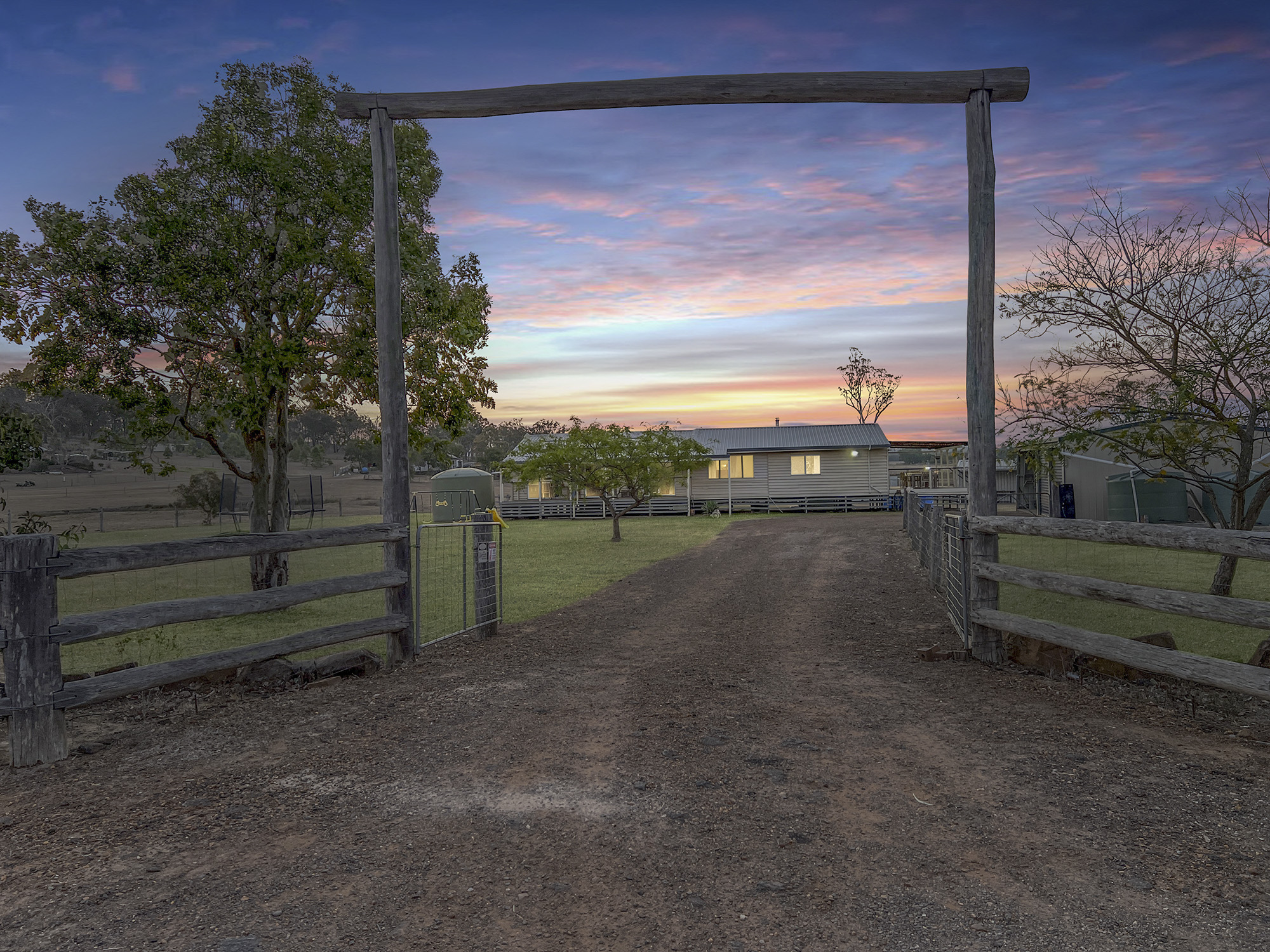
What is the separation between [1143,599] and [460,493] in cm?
3232

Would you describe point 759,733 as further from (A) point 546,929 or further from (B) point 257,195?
(B) point 257,195

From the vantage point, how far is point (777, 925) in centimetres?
302

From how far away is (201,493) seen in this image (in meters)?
39.5

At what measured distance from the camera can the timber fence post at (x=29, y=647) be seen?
16.0 ft

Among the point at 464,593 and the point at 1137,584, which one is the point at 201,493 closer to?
the point at 464,593

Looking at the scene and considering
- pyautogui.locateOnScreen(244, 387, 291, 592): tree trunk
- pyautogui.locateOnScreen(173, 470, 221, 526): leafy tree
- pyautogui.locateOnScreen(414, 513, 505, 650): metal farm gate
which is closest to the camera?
pyautogui.locateOnScreen(414, 513, 505, 650): metal farm gate

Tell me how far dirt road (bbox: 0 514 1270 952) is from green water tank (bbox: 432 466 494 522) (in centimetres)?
2888

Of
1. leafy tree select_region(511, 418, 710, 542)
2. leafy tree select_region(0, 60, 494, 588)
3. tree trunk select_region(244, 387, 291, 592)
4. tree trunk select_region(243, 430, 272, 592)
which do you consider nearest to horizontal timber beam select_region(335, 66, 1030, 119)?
Answer: leafy tree select_region(0, 60, 494, 588)

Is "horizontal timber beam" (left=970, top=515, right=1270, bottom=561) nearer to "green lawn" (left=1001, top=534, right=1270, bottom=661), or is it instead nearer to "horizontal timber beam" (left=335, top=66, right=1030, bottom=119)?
"green lawn" (left=1001, top=534, right=1270, bottom=661)

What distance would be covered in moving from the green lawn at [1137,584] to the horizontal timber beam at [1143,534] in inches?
108

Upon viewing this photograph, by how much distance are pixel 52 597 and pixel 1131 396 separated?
11.9 meters

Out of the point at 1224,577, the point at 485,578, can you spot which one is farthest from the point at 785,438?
the point at 485,578

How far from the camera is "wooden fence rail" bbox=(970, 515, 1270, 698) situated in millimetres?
5008

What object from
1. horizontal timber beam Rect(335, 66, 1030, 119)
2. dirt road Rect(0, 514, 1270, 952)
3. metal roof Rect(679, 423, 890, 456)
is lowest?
dirt road Rect(0, 514, 1270, 952)
